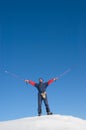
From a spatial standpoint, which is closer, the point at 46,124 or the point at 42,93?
the point at 46,124

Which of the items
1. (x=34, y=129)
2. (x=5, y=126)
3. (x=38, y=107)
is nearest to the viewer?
(x=34, y=129)

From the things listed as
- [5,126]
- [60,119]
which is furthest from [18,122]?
[60,119]

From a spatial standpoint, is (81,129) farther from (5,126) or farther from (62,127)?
(5,126)

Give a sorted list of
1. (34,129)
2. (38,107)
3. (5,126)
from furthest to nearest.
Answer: (38,107) < (5,126) < (34,129)

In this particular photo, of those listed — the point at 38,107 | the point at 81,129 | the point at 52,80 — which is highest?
the point at 52,80

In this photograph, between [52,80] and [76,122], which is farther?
[52,80]

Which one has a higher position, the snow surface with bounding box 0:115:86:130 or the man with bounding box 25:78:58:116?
the man with bounding box 25:78:58:116

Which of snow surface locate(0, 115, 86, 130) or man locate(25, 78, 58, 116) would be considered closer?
snow surface locate(0, 115, 86, 130)

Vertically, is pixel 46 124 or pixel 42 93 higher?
pixel 42 93

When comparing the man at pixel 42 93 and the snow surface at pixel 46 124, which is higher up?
the man at pixel 42 93

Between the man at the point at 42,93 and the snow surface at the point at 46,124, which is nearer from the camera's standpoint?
the snow surface at the point at 46,124

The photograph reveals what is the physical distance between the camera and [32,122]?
1952cm

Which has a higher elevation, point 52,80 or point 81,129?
point 52,80

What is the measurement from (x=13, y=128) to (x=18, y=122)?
3.60 ft
